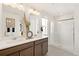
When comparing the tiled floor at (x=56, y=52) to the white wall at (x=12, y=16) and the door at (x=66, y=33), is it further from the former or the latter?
the white wall at (x=12, y=16)

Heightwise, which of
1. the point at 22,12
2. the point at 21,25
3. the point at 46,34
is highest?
the point at 22,12

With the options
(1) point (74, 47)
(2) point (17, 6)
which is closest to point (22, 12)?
(2) point (17, 6)

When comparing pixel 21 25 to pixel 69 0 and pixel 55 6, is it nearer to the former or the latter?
pixel 55 6

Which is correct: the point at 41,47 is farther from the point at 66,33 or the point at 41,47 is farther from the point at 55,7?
the point at 55,7

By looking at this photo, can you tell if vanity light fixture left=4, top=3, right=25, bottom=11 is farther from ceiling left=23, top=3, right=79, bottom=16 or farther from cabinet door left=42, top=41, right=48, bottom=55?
cabinet door left=42, top=41, right=48, bottom=55

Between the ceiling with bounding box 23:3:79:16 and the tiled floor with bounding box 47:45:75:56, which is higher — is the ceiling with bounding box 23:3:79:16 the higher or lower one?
the higher one

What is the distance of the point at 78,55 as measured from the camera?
1.80 meters

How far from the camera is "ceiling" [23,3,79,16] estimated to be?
5.89 feet

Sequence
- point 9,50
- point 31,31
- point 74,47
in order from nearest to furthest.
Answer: point 9,50, point 74,47, point 31,31

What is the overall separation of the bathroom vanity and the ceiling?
444mm

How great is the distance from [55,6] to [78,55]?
0.85 meters

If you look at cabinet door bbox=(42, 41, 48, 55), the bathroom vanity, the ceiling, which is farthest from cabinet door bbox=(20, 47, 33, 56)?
the ceiling

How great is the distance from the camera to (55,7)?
1.84m

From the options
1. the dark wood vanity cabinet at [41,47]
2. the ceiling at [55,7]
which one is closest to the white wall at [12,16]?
the ceiling at [55,7]
